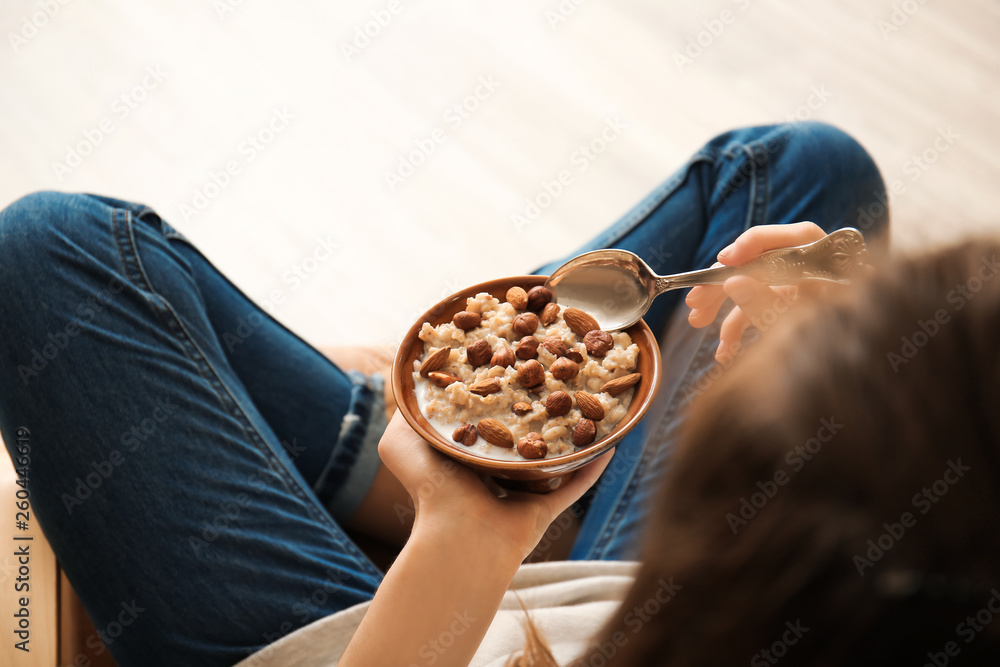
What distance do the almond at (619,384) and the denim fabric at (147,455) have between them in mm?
425

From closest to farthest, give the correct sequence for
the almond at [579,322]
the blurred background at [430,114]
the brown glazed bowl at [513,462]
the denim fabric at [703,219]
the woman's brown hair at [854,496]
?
the woman's brown hair at [854,496]
the brown glazed bowl at [513,462]
the almond at [579,322]
the denim fabric at [703,219]
the blurred background at [430,114]

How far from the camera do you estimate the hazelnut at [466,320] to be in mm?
719

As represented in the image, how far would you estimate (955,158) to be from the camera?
1736mm

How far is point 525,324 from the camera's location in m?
0.72

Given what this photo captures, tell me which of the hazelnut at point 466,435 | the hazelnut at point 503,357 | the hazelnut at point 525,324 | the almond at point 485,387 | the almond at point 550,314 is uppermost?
the almond at point 550,314

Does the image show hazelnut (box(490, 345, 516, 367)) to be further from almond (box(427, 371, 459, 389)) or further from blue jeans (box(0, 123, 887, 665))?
blue jeans (box(0, 123, 887, 665))

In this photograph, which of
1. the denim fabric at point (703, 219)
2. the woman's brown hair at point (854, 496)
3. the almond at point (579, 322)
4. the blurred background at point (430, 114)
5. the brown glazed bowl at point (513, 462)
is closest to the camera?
the woman's brown hair at point (854, 496)

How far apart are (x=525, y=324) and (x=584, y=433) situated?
14 cm

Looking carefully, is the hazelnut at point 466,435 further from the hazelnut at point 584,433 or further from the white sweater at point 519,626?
the white sweater at point 519,626

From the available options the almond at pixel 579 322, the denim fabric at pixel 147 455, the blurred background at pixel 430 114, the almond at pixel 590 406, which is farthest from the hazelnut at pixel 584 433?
the blurred background at pixel 430 114

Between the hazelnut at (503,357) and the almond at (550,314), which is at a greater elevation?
the almond at (550,314)

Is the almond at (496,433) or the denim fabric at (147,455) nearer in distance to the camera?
the almond at (496,433)

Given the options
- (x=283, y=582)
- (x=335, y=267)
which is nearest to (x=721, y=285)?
(x=283, y=582)

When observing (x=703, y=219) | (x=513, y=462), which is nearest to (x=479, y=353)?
(x=513, y=462)
